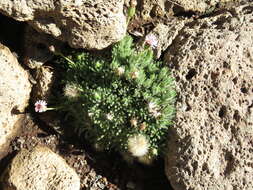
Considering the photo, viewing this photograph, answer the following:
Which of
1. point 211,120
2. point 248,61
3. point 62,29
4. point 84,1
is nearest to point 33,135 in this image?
point 62,29

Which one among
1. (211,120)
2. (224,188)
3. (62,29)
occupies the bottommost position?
(224,188)

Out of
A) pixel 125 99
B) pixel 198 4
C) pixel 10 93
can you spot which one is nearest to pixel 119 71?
pixel 125 99

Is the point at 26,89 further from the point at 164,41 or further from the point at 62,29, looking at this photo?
the point at 164,41

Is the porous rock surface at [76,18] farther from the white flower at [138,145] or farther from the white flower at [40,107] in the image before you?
the white flower at [138,145]

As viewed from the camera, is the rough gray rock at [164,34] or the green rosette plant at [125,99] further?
the rough gray rock at [164,34]

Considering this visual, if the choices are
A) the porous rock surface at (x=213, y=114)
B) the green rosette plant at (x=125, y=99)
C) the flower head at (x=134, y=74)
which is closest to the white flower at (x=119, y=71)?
the green rosette plant at (x=125, y=99)

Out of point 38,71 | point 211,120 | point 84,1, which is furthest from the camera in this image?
point 38,71
